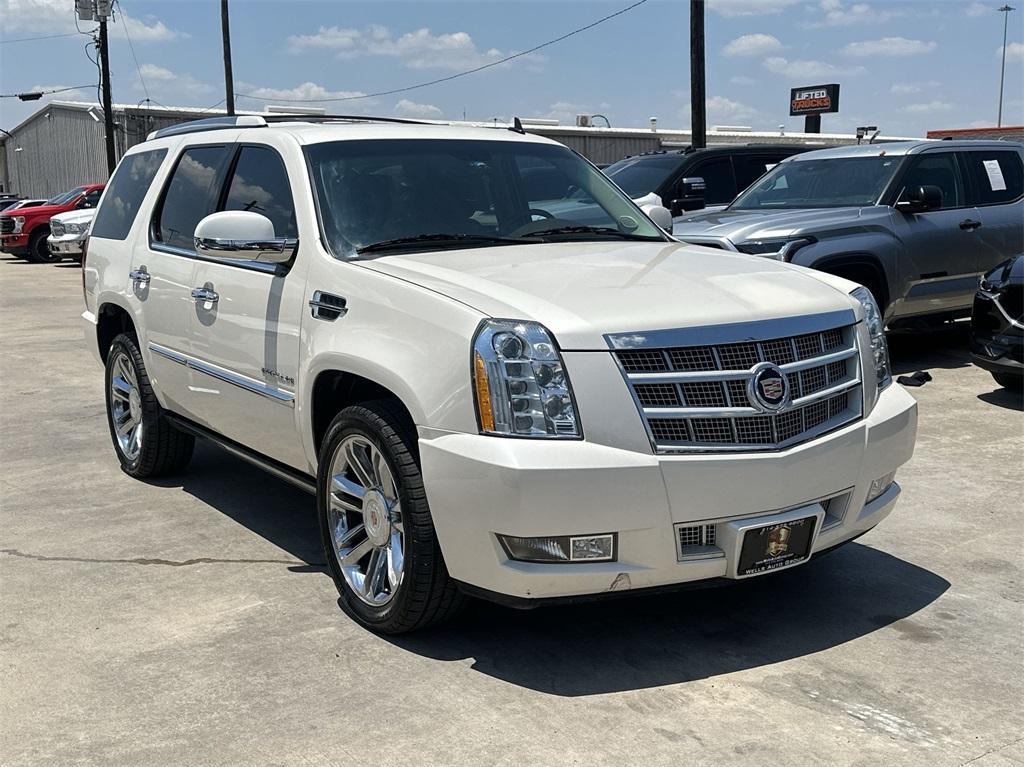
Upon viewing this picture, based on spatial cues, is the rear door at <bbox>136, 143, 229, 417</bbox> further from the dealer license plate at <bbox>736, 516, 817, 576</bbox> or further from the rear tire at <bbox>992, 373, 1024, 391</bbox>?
the rear tire at <bbox>992, 373, 1024, 391</bbox>

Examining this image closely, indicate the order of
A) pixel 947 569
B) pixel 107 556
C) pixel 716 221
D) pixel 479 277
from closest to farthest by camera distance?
pixel 479 277, pixel 947 569, pixel 107 556, pixel 716 221

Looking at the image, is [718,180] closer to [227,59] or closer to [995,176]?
[995,176]

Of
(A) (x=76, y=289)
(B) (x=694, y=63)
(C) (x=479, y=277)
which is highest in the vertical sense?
(B) (x=694, y=63)

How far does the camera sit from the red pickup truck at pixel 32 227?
27.2 m

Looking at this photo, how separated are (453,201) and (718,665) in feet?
7.40

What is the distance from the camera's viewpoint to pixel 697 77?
60.0ft

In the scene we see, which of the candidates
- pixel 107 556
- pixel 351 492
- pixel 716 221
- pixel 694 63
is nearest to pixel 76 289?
pixel 694 63

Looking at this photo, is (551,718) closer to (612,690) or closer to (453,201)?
(612,690)

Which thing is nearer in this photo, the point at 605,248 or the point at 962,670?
the point at 962,670

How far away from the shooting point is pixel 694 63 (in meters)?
18.2

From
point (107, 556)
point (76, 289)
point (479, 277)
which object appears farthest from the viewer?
point (76, 289)

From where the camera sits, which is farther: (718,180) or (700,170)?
(718,180)

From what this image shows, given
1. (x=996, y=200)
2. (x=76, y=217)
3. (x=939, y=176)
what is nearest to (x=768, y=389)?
(x=939, y=176)

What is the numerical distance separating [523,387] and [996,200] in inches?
326
